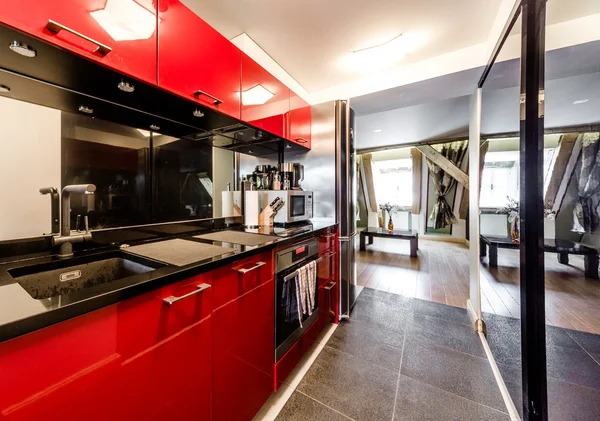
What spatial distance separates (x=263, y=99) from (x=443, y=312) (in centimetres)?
268

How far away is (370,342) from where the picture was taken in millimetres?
1840

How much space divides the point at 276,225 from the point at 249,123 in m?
0.85

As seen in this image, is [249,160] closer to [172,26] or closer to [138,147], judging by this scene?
[138,147]

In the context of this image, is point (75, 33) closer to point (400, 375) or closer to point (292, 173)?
point (292, 173)

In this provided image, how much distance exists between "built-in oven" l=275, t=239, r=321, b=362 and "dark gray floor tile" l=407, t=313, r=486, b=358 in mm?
1132

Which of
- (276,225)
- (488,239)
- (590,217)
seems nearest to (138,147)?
(276,225)

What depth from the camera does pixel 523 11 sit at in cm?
117

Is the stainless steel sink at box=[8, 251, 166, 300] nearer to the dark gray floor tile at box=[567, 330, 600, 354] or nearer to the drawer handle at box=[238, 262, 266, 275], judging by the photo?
the drawer handle at box=[238, 262, 266, 275]

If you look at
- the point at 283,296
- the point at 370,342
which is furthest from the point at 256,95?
the point at 370,342

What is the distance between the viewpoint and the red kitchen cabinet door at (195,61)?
105cm

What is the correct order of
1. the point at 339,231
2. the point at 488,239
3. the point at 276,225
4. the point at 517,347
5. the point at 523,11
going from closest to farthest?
the point at 523,11, the point at 517,347, the point at 276,225, the point at 339,231, the point at 488,239

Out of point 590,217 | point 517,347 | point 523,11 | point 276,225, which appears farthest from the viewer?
point 276,225

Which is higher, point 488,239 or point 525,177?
point 525,177

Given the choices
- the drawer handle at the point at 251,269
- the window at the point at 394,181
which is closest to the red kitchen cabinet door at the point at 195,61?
the drawer handle at the point at 251,269
